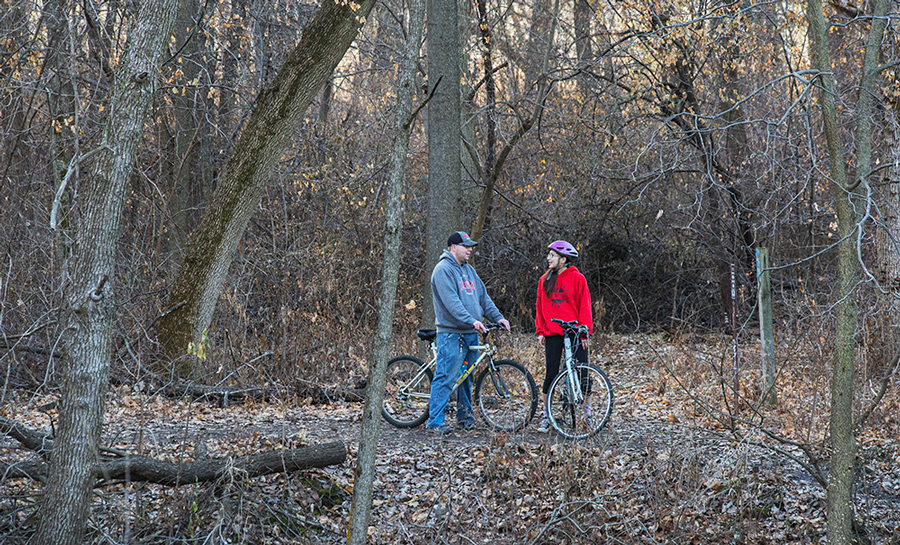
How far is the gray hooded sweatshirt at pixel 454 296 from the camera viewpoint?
775 centimetres

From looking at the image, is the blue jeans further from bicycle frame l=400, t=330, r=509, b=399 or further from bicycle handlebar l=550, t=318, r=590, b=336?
bicycle handlebar l=550, t=318, r=590, b=336

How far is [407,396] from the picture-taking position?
871 cm

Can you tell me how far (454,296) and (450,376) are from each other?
2.84 feet

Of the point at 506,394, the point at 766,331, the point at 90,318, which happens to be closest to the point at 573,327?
the point at 506,394

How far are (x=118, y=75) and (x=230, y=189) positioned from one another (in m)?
4.09

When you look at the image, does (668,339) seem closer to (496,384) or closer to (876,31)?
(496,384)

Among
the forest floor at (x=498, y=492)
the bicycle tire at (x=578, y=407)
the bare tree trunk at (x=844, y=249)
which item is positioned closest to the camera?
the bare tree trunk at (x=844, y=249)

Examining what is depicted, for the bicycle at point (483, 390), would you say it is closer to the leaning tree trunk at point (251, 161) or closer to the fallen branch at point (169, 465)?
the fallen branch at point (169, 465)

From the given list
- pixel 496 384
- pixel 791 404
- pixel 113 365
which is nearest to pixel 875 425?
pixel 791 404

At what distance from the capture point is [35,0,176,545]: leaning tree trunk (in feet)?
14.7

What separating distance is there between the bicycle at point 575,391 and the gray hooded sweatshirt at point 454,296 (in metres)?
0.85

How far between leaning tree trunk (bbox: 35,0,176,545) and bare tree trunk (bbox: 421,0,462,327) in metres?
5.85

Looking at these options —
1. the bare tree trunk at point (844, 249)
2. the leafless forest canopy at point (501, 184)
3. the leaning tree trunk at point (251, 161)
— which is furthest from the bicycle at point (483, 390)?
the bare tree trunk at point (844, 249)

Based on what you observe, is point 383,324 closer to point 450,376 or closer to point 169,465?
point 169,465
